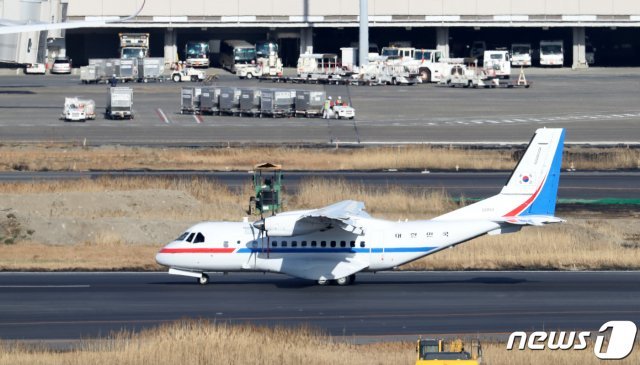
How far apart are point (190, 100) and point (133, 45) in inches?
1364

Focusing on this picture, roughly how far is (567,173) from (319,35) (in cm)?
8810

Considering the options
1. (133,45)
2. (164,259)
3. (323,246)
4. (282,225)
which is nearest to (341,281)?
(323,246)

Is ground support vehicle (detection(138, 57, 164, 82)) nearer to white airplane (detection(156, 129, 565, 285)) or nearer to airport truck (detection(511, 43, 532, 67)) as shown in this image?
airport truck (detection(511, 43, 532, 67))

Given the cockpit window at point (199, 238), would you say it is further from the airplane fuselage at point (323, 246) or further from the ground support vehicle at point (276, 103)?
the ground support vehicle at point (276, 103)

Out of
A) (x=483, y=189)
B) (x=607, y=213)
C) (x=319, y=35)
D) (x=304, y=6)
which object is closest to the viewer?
(x=607, y=213)

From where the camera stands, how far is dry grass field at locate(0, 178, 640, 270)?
4762 centimetres

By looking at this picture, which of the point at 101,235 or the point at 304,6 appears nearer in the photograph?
the point at 101,235

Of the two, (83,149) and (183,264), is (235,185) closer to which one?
(83,149)

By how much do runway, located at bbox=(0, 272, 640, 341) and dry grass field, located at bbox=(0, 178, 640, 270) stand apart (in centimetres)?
214

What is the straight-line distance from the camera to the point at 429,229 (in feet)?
136

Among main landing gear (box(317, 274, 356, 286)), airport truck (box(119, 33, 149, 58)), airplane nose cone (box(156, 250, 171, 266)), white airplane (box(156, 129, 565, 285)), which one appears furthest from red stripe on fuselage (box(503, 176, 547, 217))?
airport truck (box(119, 33, 149, 58))

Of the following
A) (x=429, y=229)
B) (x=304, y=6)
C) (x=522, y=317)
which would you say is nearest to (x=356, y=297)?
(x=429, y=229)

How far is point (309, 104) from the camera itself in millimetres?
101000

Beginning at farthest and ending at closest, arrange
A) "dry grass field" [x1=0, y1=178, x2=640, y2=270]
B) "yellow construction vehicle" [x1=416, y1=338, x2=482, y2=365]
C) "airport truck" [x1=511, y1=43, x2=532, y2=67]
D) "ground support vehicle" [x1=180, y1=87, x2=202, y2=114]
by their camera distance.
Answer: "airport truck" [x1=511, y1=43, x2=532, y2=67] → "ground support vehicle" [x1=180, y1=87, x2=202, y2=114] → "dry grass field" [x1=0, y1=178, x2=640, y2=270] → "yellow construction vehicle" [x1=416, y1=338, x2=482, y2=365]
